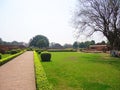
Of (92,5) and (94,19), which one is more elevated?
(92,5)

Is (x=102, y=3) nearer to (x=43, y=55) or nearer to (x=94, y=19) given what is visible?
(x=94, y=19)

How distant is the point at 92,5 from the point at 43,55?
1227 cm

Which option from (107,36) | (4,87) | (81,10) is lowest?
(4,87)

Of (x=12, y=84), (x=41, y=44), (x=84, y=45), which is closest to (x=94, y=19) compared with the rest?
(x=12, y=84)

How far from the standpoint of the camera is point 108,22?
2733cm

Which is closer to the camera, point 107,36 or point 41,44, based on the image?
point 107,36

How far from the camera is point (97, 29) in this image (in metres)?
28.4

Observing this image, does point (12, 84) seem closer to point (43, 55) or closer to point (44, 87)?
point (44, 87)

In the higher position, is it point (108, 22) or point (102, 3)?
point (102, 3)

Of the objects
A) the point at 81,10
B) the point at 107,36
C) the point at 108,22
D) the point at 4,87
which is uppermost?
the point at 81,10

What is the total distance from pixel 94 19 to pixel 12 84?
2165cm

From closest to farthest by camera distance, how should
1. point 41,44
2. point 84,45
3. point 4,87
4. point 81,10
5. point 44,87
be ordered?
point 44,87, point 4,87, point 81,10, point 41,44, point 84,45

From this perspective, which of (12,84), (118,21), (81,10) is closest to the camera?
(12,84)

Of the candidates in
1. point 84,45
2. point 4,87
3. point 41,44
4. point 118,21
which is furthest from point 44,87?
point 84,45
